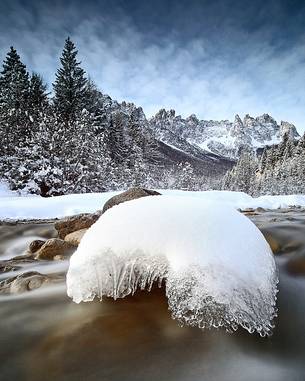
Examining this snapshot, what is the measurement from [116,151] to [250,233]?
93.8 ft

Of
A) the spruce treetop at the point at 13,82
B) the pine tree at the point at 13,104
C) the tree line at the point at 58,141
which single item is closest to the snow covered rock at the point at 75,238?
the tree line at the point at 58,141

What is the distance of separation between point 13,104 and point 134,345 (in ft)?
87.3

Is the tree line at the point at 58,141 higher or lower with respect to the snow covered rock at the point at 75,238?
higher

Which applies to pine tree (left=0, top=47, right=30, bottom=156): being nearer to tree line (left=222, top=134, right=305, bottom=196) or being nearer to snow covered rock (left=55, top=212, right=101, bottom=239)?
snow covered rock (left=55, top=212, right=101, bottom=239)

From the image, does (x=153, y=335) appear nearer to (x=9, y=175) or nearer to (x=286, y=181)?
(x=9, y=175)

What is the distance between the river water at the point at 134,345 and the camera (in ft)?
4.52

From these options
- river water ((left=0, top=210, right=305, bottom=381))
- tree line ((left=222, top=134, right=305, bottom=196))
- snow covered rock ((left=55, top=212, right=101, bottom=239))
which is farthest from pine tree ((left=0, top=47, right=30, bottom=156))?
tree line ((left=222, top=134, right=305, bottom=196))

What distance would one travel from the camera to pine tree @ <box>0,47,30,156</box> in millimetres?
17906

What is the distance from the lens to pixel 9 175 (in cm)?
1614

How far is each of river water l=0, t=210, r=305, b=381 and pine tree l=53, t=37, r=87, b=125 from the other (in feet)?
86.9

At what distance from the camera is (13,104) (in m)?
24.1

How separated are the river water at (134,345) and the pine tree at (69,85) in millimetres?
26492

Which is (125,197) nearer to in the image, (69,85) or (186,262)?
(186,262)

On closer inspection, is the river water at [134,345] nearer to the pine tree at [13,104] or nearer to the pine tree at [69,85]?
the pine tree at [13,104]
